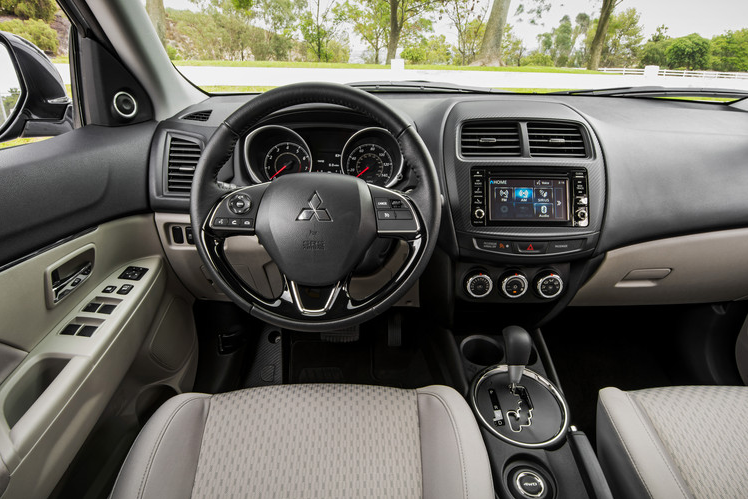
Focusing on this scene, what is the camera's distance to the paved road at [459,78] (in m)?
1.95

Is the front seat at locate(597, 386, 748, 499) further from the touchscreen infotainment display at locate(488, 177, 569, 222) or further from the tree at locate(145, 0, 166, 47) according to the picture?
the tree at locate(145, 0, 166, 47)

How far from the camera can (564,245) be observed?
153 cm

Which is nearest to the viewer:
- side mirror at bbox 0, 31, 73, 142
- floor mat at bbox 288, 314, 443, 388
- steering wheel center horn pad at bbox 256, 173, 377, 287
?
steering wheel center horn pad at bbox 256, 173, 377, 287

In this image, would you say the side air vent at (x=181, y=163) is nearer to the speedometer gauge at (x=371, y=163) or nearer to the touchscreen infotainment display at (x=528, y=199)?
the speedometer gauge at (x=371, y=163)

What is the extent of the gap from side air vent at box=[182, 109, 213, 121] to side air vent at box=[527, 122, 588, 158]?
1347mm

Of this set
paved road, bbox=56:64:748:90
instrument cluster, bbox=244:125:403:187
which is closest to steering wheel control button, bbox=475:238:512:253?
instrument cluster, bbox=244:125:403:187

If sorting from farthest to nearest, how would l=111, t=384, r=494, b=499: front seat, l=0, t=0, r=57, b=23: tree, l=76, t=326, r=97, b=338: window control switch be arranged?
1. l=0, t=0, r=57, b=23: tree
2. l=76, t=326, r=97, b=338: window control switch
3. l=111, t=384, r=494, b=499: front seat

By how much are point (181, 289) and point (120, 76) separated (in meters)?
0.94

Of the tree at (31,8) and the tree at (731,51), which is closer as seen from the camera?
the tree at (31,8)

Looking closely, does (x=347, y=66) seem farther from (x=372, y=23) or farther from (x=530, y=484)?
(x=530, y=484)

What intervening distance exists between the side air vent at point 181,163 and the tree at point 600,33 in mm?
2033

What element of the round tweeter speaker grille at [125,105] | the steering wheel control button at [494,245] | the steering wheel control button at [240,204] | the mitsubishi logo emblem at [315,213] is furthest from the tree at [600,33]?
the round tweeter speaker grille at [125,105]

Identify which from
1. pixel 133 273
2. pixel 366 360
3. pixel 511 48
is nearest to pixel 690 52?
pixel 511 48

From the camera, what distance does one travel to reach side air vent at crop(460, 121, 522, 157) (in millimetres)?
1552
